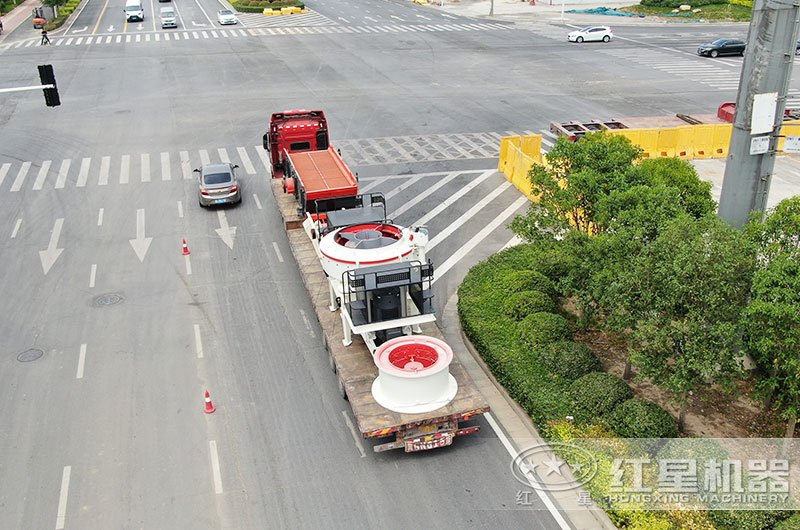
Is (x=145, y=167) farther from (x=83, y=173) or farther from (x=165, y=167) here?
(x=83, y=173)

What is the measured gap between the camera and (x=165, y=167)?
33.0 meters

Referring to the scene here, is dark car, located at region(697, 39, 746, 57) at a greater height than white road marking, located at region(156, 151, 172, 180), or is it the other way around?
dark car, located at region(697, 39, 746, 57)

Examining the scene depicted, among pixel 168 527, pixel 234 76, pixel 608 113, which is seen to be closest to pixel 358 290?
pixel 168 527

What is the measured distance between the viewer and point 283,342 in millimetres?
19000

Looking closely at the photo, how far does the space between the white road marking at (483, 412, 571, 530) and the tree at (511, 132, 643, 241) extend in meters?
4.84

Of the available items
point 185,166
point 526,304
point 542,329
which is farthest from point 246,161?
point 542,329

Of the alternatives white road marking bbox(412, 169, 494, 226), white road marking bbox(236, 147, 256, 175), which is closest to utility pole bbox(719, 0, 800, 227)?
white road marking bbox(412, 169, 494, 226)

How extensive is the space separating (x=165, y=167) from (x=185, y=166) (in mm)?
911

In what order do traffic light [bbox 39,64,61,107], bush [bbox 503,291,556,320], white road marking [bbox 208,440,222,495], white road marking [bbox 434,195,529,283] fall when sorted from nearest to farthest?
1. white road marking [bbox 208,440,222,495]
2. bush [bbox 503,291,556,320]
3. traffic light [bbox 39,64,61,107]
4. white road marking [bbox 434,195,529,283]

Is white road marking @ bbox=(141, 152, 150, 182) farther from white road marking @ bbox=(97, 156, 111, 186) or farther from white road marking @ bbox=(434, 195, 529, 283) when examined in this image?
white road marking @ bbox=(434, 195, 529, 283)

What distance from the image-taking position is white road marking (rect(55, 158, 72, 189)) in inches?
1218

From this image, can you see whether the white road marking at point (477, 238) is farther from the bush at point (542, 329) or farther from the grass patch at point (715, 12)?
the grass patch at point (715, 12)

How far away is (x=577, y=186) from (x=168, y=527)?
11.7 metres

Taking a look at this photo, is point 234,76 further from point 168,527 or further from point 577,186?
point 168,527
